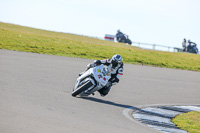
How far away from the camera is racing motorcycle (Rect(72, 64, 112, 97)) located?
364 inches

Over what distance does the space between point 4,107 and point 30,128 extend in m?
1.47

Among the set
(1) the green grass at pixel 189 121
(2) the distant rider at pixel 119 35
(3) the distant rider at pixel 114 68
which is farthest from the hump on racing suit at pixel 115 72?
(2) the distant rider at pixel 119 35

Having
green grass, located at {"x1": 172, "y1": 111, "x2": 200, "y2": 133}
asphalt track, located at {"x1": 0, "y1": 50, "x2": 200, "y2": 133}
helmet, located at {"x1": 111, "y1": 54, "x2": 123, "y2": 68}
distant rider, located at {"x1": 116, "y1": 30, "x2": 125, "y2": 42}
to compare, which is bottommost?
green grass, located at {"x1": 172, "y1": 111, "x2": 200, "y2": 133}

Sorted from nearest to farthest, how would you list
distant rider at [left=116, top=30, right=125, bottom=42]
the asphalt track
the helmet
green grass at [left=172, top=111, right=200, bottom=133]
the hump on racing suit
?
the asphalt track < green grass at [left=172, top=111, right=200, bottom=133] < the helmet < the hump on racing suit < distant rider at [left=116, top=30, right=125, bottom=42]

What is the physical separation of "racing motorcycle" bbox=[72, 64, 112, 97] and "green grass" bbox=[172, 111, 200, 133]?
82.8 inches

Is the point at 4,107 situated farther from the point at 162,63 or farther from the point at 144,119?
the point at 162,63

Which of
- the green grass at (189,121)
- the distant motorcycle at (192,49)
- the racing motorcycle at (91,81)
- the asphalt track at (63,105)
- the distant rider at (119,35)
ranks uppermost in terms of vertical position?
the distant rider at (119,35)

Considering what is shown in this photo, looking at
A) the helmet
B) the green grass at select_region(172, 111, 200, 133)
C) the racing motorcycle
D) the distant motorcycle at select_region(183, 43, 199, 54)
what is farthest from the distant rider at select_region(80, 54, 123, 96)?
the distant motorcycle at select_region(183, 43, 199, 54)

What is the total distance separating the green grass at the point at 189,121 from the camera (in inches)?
304

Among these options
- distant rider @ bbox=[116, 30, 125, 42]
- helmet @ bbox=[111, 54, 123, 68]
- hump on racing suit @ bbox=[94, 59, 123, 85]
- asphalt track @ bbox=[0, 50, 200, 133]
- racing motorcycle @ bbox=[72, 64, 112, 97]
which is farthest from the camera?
distant rider @ bbox=[116, 30, 125, 42]

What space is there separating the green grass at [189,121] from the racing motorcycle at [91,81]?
2.10m

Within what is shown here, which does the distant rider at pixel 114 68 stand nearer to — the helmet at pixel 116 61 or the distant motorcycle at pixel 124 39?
the helmet at pixel 116 61

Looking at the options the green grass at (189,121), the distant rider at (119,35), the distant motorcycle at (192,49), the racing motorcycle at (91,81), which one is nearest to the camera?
the green grass at (189,121)

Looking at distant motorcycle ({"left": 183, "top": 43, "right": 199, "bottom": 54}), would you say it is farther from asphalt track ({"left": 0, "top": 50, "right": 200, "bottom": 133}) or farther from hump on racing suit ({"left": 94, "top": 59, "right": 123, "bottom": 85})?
hump on racing suit ({"left": 94, "top": 59, "right": 123, "bottom": 85})
